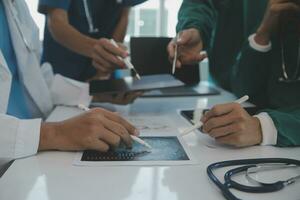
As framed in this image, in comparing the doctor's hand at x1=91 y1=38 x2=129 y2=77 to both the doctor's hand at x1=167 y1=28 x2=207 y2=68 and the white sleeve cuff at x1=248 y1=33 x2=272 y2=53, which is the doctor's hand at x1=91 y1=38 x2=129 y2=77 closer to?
the doctor's hand at x1=167 y1=28 x2=207 y2=68

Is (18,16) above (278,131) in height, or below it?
above

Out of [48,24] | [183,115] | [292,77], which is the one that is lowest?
[183,115]

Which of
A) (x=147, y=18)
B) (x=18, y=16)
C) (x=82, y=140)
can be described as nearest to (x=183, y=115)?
(x=82, y=140)

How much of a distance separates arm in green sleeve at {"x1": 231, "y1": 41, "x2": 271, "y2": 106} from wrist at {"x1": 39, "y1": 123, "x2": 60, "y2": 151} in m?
0.64

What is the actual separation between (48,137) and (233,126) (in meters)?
0.38

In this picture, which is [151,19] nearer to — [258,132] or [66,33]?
[66,33]

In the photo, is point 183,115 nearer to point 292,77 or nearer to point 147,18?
point 292,77

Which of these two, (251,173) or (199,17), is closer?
(251,173)

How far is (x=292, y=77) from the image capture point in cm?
105

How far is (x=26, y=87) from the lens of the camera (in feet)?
3.65

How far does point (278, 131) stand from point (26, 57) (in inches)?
29.0

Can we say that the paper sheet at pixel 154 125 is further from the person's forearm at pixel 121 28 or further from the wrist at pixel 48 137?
the person's forearm at pixel 121 28

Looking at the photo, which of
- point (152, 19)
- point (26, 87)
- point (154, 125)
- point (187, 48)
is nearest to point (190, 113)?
point (154, 125)

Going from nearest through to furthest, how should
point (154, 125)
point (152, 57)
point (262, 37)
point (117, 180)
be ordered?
point (117, 180) < point (154, 125) < point (262, 37) < point (152, 57)
